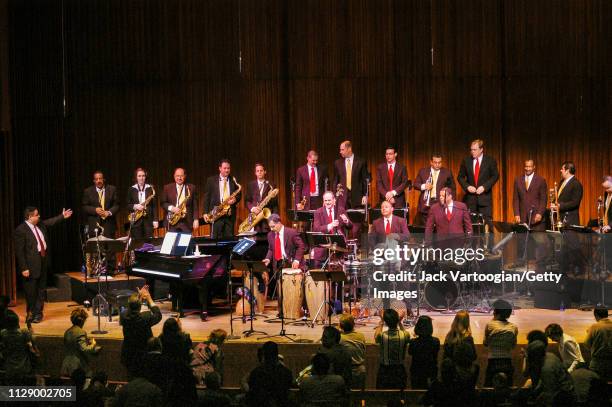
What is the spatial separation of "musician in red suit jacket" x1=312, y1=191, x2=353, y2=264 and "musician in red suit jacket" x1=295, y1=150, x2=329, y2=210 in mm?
1134

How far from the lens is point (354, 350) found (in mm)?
8133

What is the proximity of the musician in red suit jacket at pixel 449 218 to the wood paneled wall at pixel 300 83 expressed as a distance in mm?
3412

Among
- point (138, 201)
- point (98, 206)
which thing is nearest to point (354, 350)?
point (138, 201)

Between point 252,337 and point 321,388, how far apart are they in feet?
11.6

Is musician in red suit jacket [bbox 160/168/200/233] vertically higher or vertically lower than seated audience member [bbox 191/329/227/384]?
higher

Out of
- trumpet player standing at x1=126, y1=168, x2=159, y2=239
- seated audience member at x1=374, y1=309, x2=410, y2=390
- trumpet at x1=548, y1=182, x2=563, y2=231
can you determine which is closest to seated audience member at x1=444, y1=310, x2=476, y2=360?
seated audience member at x1=374, y1=309, x2=410, y2=390

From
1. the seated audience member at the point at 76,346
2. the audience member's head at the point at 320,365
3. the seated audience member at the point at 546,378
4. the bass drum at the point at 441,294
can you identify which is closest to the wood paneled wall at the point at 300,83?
the bass drum at the point at 441,294

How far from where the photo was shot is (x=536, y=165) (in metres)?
15.2

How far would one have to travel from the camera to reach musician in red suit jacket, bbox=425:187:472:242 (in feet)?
38.4

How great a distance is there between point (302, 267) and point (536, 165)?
5597mm

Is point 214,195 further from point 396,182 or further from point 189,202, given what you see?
point 396,182

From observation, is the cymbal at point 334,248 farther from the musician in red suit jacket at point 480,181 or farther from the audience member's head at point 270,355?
the audience member's head at point 270,355

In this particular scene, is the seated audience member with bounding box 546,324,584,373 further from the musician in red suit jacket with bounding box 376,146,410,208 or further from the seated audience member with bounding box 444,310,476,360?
the musician in red suit jacket with bounding box 376,146,410,208

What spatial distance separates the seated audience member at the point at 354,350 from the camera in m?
8.10
